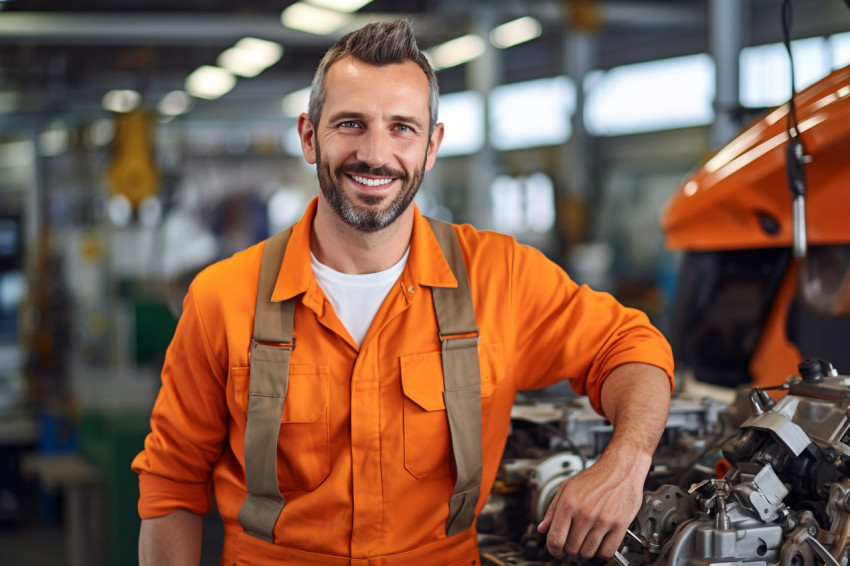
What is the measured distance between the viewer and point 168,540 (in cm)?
176

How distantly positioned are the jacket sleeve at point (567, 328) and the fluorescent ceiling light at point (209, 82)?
932 cm

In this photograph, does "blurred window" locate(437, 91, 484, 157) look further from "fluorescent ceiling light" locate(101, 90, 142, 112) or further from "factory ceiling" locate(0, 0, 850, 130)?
"fluorescent ceiling light" locate(101, 90, 142, 112)

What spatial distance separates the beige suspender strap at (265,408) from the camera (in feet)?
5.30

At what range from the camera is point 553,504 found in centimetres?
137

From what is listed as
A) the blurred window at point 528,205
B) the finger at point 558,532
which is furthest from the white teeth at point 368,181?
the blurred window at point 528,205

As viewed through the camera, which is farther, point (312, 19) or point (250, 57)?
point (250, 57)

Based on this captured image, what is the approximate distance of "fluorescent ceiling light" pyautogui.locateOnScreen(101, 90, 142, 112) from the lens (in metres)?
9.90

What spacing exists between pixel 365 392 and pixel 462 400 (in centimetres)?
18

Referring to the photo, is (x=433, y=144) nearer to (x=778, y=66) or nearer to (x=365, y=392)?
(x=365, y=392)

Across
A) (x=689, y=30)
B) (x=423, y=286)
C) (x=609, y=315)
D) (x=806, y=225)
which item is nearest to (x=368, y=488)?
(x=423, y=286)

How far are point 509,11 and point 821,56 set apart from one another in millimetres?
2925

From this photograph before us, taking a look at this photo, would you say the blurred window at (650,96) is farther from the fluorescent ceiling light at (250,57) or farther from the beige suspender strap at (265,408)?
the beige suspender strap at (265,408)

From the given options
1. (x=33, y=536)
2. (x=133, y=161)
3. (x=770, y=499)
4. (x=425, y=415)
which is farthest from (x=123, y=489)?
(x=133, y=161)

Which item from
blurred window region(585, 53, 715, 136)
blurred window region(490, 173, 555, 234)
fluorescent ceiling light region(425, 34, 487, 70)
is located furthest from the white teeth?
blurred window region(490, 173, 555, 234)
